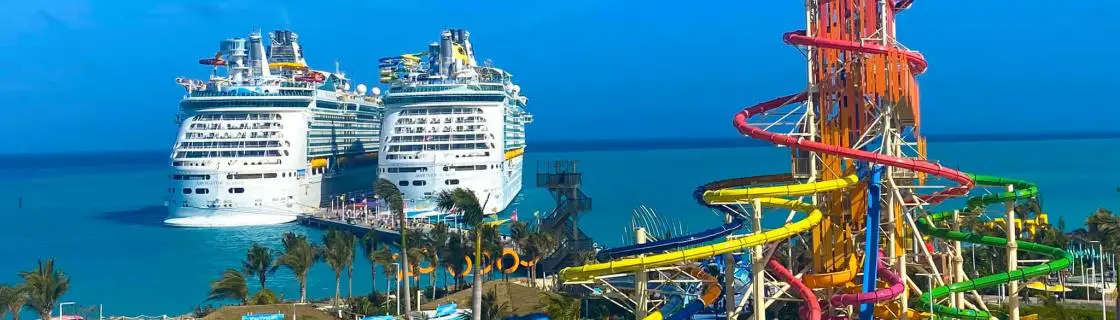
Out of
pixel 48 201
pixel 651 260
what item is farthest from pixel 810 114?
pixel 48 201

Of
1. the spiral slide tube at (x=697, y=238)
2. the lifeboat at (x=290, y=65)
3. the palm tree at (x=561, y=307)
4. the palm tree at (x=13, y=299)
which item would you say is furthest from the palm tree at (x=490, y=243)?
the lifeboat at (x=290, y=65)

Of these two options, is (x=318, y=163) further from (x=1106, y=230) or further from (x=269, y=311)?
(x=1106, y=230)

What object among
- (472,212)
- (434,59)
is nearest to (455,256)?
(472,212)

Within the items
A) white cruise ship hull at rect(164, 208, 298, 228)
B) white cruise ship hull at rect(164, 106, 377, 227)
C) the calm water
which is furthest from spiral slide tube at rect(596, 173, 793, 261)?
white cruise ship hull at rect(164, 106, 377, 227)

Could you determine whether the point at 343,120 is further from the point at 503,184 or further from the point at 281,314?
the point at 281,314

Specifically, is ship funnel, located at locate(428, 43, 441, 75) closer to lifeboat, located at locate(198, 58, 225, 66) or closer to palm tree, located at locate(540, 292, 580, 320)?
lifeboat, located at locate(198, 58, 225, 66)

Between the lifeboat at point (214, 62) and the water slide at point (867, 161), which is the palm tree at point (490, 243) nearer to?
the water slide at point (867, 161)
